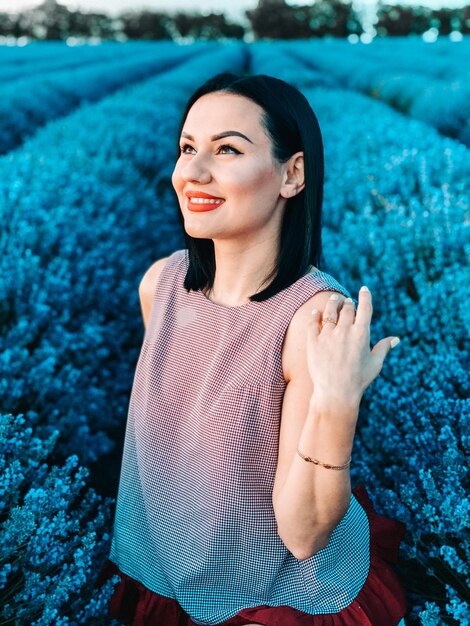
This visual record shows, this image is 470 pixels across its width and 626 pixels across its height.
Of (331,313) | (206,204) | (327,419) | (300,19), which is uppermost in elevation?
(206,204)

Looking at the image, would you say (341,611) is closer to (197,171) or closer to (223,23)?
(197,171)

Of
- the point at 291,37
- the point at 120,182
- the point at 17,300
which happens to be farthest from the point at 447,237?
the point at 291,37

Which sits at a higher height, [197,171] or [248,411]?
[197,171]

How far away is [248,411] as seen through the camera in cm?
135

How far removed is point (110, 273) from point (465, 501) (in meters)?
1.99

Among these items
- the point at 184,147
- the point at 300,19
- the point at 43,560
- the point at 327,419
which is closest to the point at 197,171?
the point at 184,147

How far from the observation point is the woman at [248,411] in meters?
1.32

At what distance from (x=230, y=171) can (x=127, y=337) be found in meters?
1.94

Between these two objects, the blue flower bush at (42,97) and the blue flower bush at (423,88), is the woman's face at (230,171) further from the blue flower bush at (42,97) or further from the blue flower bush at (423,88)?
the blue flower bush at (42,97)

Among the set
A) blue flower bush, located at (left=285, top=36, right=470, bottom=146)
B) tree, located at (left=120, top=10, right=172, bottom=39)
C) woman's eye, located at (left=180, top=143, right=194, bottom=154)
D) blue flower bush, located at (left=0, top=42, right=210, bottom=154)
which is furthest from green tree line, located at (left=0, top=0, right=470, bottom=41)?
woman's eye, located at (left=180, top=143, right=194, bottom=154)

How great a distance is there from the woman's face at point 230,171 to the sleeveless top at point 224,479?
→ 0.66 ft

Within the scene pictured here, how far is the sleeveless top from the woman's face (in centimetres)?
20

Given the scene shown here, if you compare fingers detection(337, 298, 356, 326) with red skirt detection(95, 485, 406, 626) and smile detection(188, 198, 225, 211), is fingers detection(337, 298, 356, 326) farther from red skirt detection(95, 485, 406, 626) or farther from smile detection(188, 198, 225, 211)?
red skirt detection(95, 485, 406, 626)

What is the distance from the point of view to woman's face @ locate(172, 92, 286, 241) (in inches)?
53.3
